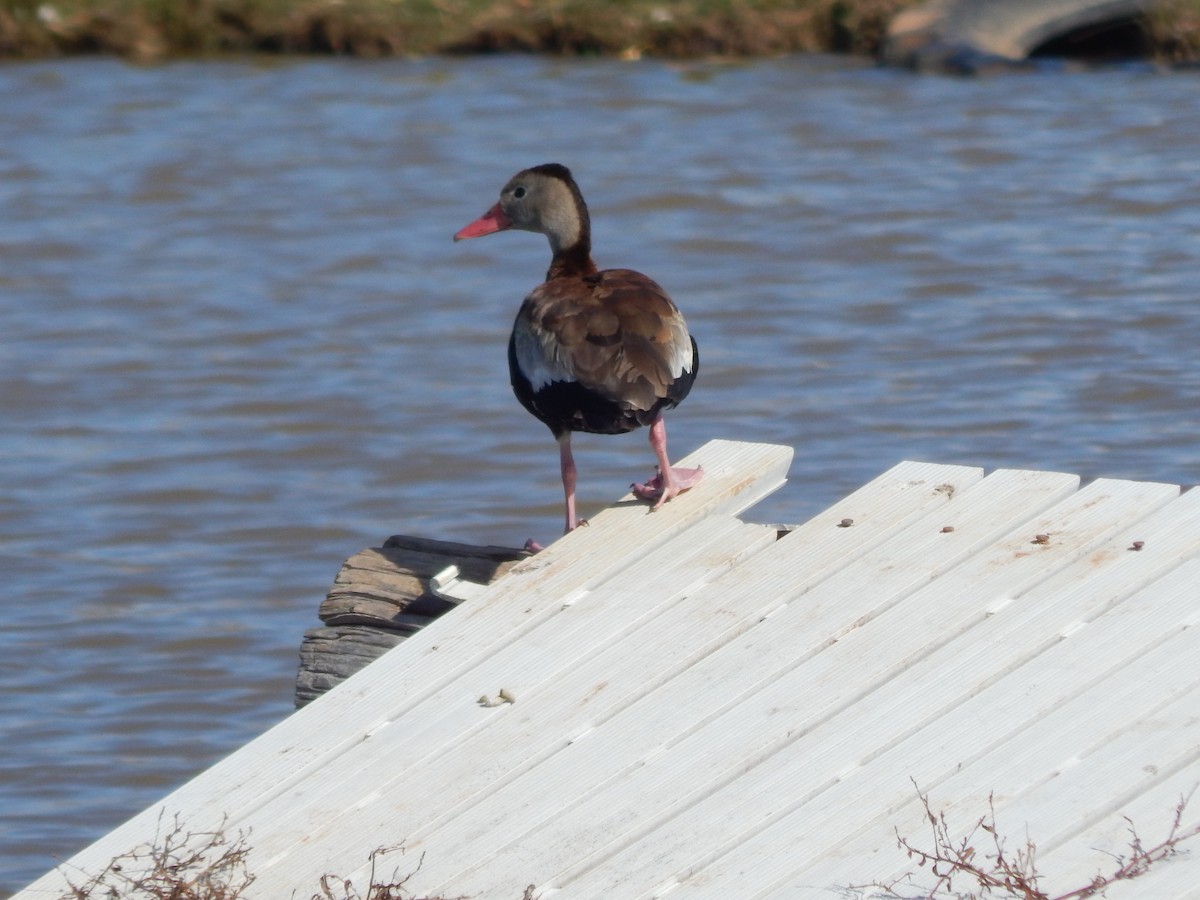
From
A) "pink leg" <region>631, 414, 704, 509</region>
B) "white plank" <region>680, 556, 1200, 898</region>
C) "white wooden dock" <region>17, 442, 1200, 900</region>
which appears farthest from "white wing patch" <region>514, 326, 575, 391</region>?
"white plank" <region>680, 556, 1200, 898</region>

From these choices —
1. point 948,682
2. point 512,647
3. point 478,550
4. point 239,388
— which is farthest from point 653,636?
point 239,388

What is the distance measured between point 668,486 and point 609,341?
0.48 metres

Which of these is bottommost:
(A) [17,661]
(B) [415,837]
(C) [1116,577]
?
(A) [17,661]

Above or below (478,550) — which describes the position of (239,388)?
below

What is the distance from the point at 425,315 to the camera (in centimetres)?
1231

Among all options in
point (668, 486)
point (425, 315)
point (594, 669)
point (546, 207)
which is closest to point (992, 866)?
point (594, 669)

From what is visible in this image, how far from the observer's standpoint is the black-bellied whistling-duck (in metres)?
5.21

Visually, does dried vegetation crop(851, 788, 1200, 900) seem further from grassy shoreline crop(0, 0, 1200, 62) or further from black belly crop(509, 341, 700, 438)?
grassy shoreline crop(0, 0, 1200, 62)

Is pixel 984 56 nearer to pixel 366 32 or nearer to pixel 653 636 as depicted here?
pixel 366 32

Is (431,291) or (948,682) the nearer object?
(948,682)

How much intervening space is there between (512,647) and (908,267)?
882cm

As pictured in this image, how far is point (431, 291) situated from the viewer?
12852 millimetres

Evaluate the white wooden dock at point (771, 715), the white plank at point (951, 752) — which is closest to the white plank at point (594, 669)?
the white wooden dock at point (771, 715)

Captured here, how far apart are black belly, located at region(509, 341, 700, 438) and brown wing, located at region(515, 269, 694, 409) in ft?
0.06
